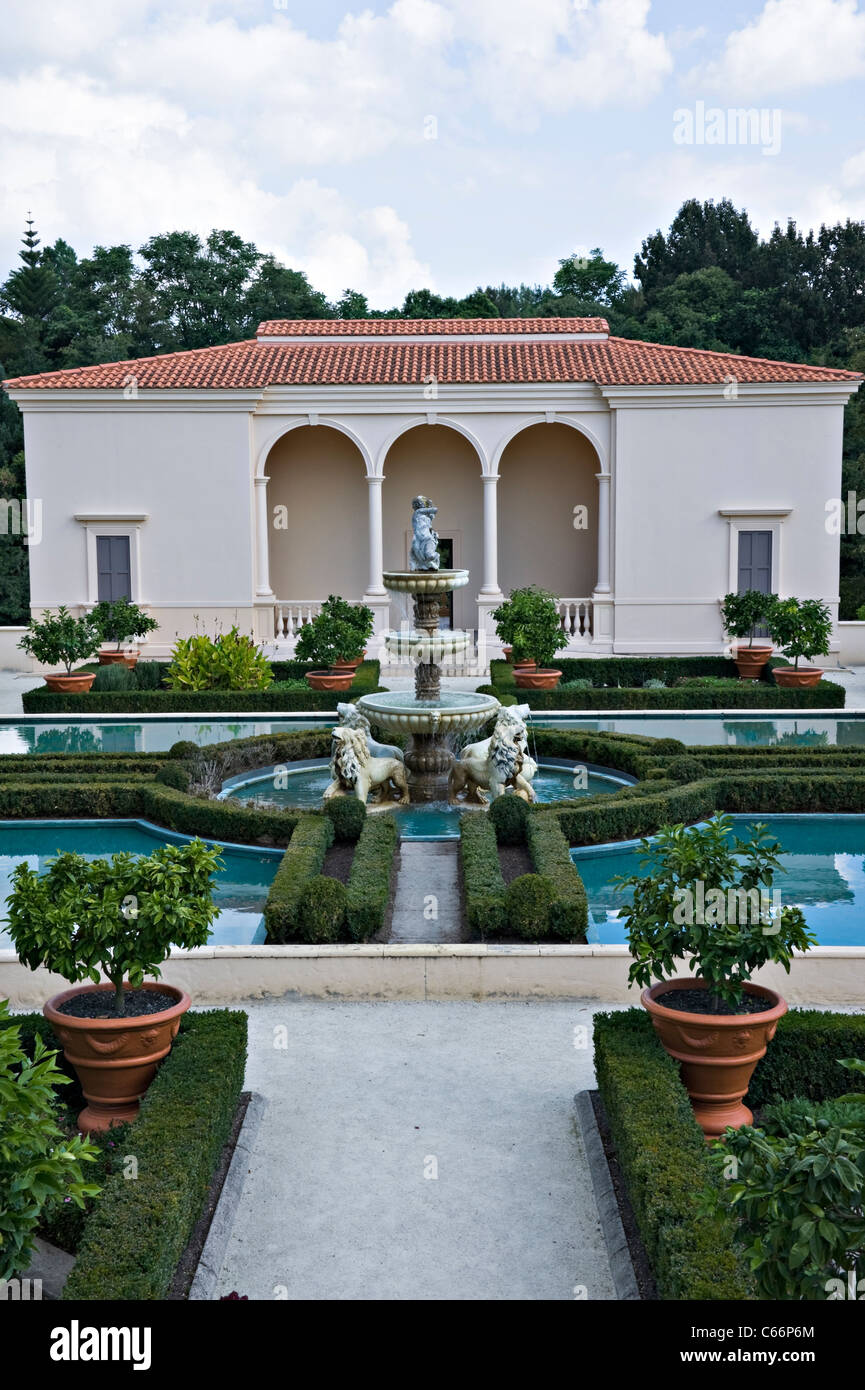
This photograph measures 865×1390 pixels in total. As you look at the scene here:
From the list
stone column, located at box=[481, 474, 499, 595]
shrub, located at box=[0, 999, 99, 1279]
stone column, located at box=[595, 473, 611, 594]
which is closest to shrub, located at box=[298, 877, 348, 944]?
shrub, located at box=[0, 999, 99, 1279]

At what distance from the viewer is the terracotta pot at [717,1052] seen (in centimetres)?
628

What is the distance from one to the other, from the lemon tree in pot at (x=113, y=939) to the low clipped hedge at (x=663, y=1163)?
214cm

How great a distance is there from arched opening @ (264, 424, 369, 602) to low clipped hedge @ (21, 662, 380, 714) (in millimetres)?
10405

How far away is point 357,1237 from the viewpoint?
219 inches

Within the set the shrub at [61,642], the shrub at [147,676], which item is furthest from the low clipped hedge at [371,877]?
the shrub at [147,676]

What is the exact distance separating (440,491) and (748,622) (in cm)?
889

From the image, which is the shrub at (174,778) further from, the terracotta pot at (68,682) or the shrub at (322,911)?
the terracotta pot at (68,682)

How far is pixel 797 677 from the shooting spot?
68.3 feet

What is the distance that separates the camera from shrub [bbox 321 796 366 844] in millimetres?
11742

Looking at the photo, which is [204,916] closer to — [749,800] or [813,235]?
[749,800]

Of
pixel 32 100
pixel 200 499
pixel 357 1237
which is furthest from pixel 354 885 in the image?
pixel 32 100

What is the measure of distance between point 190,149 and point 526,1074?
21.0 meters

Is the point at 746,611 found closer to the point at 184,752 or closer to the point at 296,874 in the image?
the point at 184,752
